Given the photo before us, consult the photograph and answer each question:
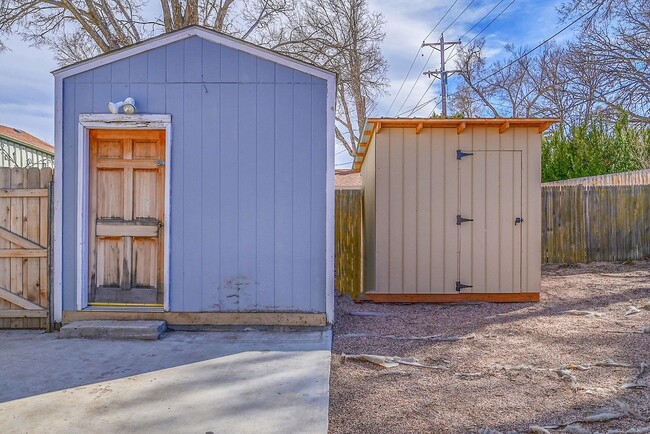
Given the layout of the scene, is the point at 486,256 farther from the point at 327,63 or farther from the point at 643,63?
the point at 643,63

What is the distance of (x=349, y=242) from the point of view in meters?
6.97

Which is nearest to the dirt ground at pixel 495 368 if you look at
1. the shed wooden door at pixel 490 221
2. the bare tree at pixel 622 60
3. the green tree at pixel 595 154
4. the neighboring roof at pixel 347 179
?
the shed wooden door at pixel 490 221

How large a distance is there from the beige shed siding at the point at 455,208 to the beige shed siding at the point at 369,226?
0.69 ft

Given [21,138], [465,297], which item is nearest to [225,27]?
[21,138]

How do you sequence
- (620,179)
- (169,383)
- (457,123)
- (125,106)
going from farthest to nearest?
(620,179), (457,123), (125,106), (169,383)

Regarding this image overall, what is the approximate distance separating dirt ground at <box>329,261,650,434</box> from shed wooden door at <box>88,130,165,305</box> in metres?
1.94

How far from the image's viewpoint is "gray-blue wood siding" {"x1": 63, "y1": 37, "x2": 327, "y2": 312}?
13.7 ft

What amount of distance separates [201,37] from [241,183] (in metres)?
1.41

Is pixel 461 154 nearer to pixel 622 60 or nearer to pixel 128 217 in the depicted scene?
pixel 128 217

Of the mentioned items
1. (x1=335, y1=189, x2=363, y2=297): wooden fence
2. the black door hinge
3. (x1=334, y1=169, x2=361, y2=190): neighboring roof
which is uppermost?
(x1=334, y1=169, x2=361, y2=190): neighboring roof

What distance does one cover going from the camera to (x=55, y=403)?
2596 mm

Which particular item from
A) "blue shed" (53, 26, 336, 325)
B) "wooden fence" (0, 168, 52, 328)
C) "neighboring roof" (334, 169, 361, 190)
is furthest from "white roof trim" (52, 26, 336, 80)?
"neighboring roof" (334, 169, 361, 190)

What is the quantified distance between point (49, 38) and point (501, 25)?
1304cm

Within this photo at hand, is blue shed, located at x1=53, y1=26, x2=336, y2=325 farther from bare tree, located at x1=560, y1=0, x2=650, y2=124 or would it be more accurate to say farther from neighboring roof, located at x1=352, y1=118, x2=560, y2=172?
bare tree, located at x1=560, y1=0, x2=650, y2=124
